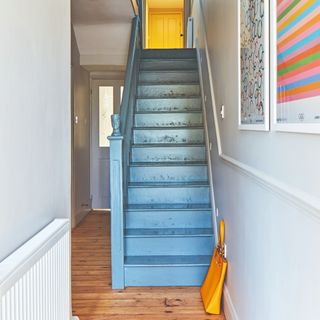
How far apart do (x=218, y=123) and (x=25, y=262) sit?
217cm

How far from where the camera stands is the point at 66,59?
225 cm

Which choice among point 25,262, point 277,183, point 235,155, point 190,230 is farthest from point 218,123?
point 25,262

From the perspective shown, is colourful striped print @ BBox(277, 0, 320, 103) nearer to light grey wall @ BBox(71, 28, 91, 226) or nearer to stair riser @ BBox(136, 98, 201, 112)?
stair riser @ BBox(136, 98, 201, 112)

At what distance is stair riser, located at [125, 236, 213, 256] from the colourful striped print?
2206 millimetres

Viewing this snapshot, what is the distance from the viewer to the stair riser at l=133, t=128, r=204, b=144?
14.9 feet

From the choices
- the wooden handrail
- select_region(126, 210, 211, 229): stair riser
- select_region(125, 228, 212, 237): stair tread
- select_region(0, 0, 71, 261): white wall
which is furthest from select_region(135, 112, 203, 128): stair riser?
select_region(0, 0, 71, 261): white wall

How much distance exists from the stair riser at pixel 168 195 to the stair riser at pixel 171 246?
21.0 inches

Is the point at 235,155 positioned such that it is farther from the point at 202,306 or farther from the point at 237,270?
the point at 202,306

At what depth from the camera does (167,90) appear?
5.06 m

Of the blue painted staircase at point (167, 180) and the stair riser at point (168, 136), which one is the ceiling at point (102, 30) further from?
the stair riser at point (168, 136)

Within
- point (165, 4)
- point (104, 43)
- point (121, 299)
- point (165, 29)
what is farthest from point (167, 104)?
point (165, 4)

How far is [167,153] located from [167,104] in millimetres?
801

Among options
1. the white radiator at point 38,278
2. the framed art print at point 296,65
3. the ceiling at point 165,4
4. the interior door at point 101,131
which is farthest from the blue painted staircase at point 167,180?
the ceiling at point 165,4

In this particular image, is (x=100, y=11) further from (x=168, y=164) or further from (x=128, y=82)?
(x=168, y=164)
